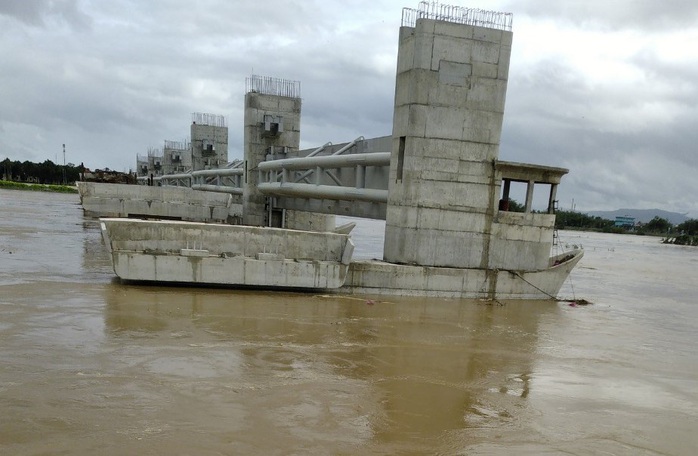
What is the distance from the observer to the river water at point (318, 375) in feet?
19.3

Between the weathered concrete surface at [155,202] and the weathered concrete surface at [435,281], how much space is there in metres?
19.5

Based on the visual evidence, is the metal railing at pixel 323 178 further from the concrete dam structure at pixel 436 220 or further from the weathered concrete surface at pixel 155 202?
the weathered concrete surface at pixel 155 202

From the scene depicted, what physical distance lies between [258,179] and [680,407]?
2216 cm

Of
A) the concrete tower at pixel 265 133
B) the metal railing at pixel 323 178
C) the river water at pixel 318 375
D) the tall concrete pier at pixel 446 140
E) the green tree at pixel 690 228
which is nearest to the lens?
the river water at pixel 318 375

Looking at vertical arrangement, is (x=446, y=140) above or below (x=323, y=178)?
above

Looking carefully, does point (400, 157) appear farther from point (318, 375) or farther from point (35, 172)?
point (35, 172)

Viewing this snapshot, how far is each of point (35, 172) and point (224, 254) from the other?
12736 centimetres

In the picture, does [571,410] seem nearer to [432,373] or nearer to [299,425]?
[432,373]

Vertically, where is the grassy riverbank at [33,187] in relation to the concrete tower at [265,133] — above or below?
below

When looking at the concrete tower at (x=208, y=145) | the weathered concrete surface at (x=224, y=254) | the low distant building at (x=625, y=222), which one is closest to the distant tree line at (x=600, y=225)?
the low distant building at (x=625, y=222)

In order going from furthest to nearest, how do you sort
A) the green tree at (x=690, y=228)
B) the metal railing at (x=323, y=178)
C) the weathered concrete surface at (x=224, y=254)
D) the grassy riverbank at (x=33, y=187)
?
the green tree at (x=690, y=228) → the grassy riverbank at (x=33, y=187) → the metal railing at (x=323, y=178) → the weathered concrete surface at (x=224, y=254)

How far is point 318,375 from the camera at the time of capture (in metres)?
8.05

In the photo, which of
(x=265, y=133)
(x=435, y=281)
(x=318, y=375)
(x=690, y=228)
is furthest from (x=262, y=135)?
(x=690, y=228)

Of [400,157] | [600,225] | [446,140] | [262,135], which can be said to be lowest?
[600,225]
